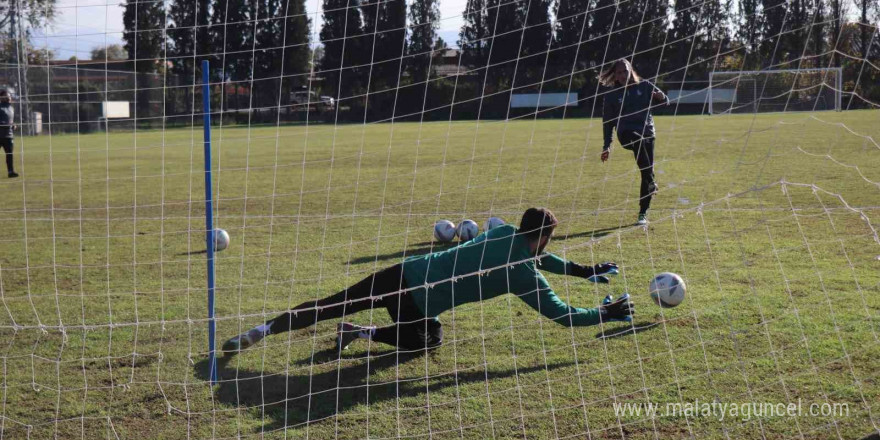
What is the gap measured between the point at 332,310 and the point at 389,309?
0.35m

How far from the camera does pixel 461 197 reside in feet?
38.1

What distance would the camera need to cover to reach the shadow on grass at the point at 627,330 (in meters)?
4.92

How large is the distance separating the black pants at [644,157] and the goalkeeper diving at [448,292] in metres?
3.78

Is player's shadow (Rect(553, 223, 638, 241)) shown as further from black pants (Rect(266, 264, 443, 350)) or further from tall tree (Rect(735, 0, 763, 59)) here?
black pants (Rect(266, 264, 443, 350))

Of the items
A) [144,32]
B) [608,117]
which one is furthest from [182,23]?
[608,117]

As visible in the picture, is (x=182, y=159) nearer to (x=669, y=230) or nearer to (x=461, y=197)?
(x=461, y=197)

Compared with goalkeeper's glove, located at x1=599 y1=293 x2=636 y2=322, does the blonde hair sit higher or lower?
higher

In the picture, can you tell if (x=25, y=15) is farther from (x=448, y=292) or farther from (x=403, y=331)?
(x=448, y=292)

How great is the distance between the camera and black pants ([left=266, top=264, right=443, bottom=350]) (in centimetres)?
481

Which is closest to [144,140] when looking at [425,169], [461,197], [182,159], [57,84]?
[57,84]

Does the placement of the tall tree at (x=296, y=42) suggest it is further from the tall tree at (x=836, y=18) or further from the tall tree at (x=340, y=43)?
the tall tree at (x=836, y=18)

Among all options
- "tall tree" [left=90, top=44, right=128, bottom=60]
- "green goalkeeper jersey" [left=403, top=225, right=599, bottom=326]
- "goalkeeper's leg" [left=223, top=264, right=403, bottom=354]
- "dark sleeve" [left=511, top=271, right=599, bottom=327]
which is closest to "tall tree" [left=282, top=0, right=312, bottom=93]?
"tall tree" [left=90, top=44, right=128, bottom=60]

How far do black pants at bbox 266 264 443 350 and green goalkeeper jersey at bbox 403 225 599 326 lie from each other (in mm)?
94

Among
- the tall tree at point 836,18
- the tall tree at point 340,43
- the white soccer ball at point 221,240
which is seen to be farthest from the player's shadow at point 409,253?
the tall tree at point 836,18
